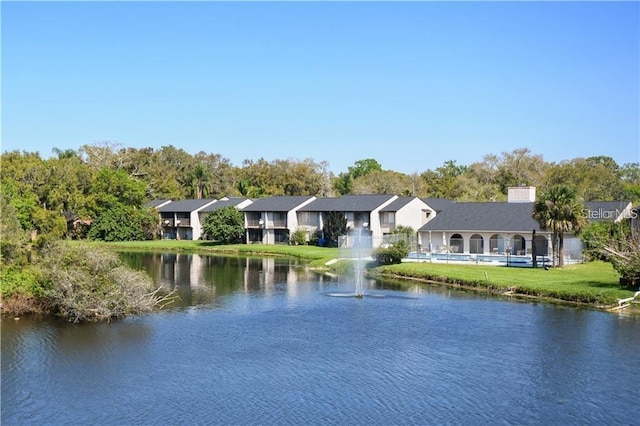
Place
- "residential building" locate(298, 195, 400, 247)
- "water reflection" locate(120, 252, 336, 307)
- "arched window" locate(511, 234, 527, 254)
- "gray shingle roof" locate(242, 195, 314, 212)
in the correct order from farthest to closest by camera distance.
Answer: "gray shingle roof" locate(242, 195, 314, 212), "residential building" locate(298, 195, 400, 247), "arched window" locate(511, 234, 527, 254), "water reflection" locate(120, 252, 336, 307)

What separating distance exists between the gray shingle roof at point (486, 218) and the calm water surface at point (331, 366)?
22.6 m

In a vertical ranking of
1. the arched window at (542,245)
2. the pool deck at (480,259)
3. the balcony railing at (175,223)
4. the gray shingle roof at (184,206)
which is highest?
the gray shingle roof at (184,206)

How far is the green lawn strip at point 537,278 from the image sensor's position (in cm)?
4397

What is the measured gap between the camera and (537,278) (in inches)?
2003

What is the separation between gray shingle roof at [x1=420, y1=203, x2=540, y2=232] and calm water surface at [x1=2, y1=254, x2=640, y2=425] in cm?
2262

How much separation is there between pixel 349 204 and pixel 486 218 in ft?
80.0

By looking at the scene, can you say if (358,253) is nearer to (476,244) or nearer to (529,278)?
(476,244)

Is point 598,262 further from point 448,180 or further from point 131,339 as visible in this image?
point 448,180

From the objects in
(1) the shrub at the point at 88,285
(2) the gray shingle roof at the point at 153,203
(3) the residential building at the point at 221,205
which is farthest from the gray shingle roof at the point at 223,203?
(1) the shrub at the point at 88,285

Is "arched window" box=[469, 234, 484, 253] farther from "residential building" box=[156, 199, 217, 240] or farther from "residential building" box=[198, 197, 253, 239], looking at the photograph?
"residential building" box=[156, 199, 217, 240]

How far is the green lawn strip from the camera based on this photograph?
4397 cm

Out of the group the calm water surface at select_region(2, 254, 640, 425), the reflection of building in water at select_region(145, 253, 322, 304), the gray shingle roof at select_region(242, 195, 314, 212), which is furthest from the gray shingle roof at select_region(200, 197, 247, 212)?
the calm water surface at select_region(2, 254, 640, 425)

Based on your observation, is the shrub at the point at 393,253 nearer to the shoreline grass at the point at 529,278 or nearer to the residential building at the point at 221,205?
the shoreline grass at the point at 529,278

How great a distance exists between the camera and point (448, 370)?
96.6 ft
